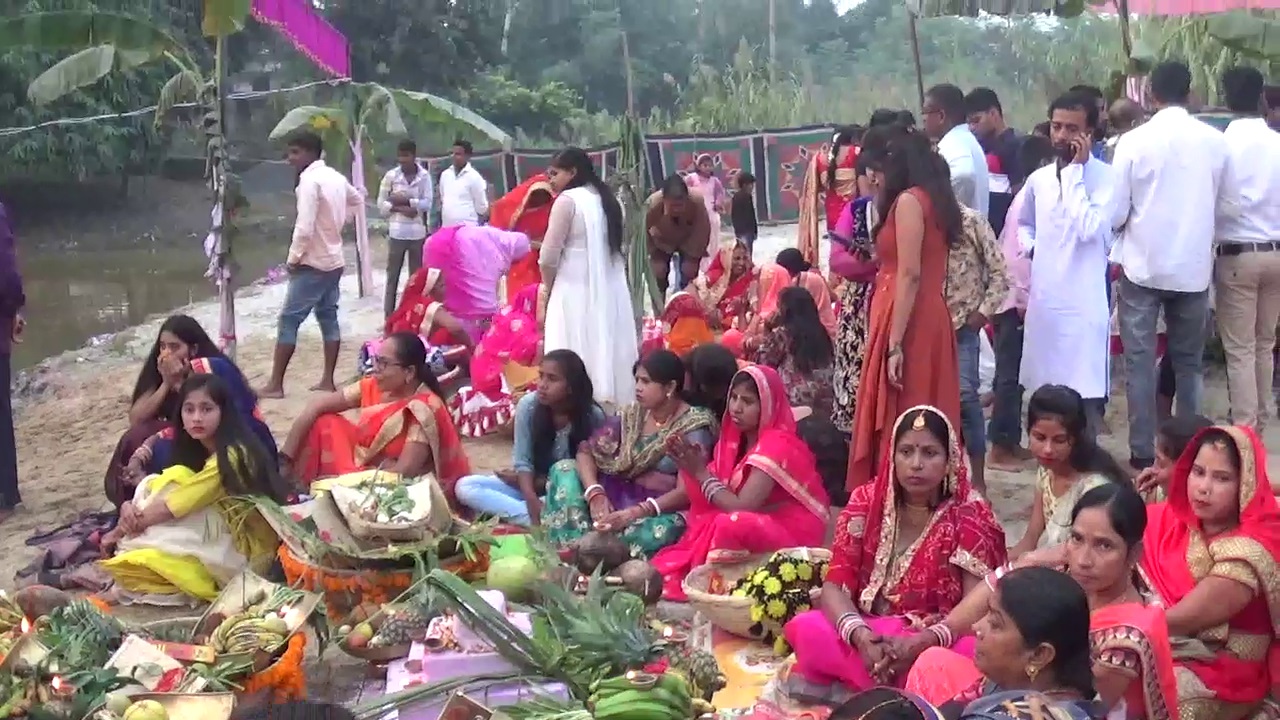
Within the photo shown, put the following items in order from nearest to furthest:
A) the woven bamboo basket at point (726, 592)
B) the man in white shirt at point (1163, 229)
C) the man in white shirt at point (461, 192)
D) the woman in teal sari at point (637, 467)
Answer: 1. the woven bamboo basket at point (726, 592)
2. the woman in teal sari at point (637, 467)
3. the man in white shirt at point (1163, 229)
4. the man in white shirt at point (461, 192)

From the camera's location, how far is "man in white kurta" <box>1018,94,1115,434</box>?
18.8 ft

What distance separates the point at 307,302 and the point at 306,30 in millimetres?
2679

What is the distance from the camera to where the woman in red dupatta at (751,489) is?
4.73 meters

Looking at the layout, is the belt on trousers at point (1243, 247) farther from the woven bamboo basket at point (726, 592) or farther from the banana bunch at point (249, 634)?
the banana bunch at point (249, 634)

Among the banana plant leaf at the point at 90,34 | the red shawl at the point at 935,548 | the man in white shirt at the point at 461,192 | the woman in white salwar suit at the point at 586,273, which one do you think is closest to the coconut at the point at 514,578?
the red shawl at the point at 935,548

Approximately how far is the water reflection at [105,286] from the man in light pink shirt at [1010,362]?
8604 mm

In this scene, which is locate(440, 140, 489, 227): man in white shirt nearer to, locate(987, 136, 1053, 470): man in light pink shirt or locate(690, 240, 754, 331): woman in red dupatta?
locate(690, 240, 754, 331): woman in red dupatta

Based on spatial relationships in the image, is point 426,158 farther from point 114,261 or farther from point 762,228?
point 114,261

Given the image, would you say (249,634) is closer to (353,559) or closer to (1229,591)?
(353,559)

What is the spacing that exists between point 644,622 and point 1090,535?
4.95 feet

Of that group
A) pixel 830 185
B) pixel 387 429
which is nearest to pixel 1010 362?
pixel 830 185

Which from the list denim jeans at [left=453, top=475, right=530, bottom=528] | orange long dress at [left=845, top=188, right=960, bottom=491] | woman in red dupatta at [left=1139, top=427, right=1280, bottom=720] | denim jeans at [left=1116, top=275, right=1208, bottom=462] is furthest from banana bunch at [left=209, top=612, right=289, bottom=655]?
denim jeans at [left=1116, top=275, right=1208, bottom=462]

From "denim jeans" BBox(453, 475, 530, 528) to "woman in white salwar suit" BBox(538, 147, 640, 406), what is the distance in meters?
1.16

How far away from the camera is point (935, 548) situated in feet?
12.5
